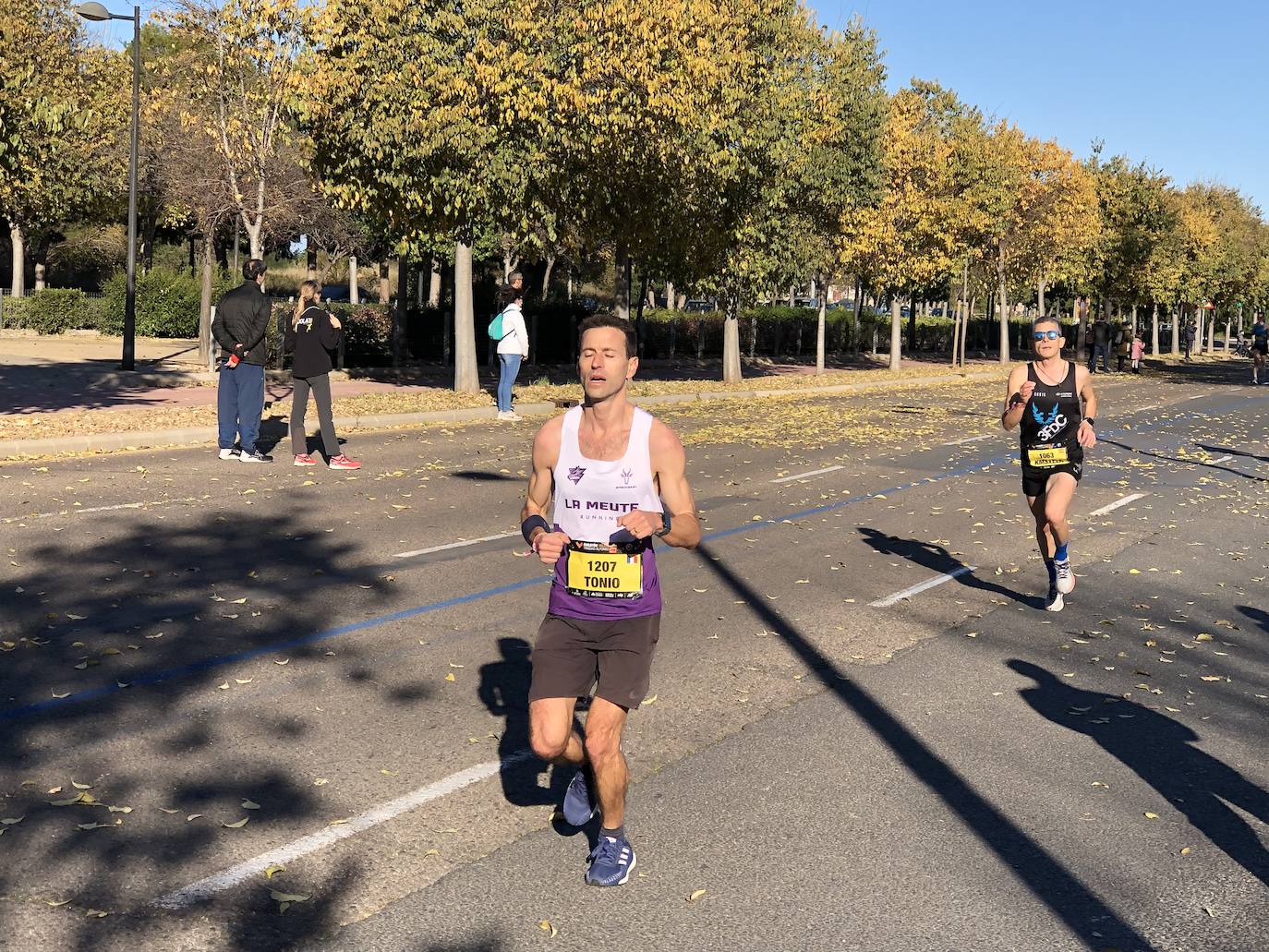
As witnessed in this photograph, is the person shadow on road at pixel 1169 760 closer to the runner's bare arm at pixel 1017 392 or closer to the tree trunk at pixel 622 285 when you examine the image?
the runner's bare arm at pixel 1017 392

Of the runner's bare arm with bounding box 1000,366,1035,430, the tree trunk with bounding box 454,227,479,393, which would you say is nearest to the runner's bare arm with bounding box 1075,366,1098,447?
the runner's bare arm with bounding box 1000,366,1035,430

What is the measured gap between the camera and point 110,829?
4492 mm

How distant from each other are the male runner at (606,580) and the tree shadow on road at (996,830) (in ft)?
4.34

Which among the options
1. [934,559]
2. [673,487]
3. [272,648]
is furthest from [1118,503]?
[673,487]

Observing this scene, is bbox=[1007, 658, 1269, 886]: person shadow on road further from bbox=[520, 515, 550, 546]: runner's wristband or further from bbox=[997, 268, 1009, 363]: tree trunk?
bbox=[997, 268, 1009, 363]: tree trunk

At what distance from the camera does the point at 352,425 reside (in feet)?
61.5

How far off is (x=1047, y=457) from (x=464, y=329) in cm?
1621

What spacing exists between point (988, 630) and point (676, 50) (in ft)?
54.4

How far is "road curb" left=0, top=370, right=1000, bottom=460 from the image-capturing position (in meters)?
14.6

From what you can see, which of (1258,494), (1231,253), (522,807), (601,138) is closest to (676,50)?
(601,138)

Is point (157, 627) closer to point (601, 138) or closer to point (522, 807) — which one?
point (522, 807)

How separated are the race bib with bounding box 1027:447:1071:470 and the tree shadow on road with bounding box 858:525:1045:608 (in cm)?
90

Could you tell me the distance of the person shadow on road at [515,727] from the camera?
5016 millimetres

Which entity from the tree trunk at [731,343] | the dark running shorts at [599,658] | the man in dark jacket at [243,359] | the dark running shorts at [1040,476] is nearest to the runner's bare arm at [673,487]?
the dark running shorts at [599,658]
